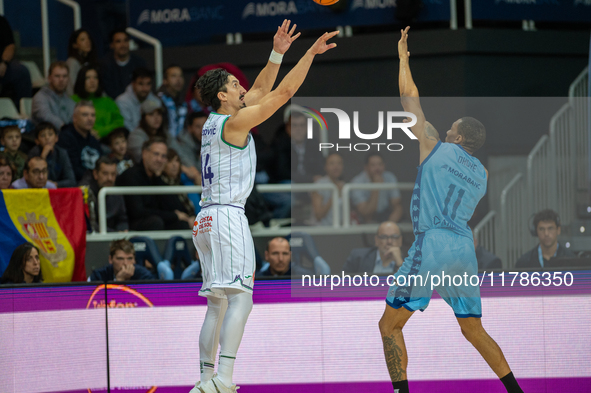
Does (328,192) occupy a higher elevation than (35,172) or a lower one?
lower

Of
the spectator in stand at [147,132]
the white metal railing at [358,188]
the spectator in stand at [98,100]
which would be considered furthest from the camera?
the spectator in stand at [98,100]

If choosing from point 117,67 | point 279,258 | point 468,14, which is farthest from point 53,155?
point 468,14

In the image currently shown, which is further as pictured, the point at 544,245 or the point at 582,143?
the point at 582,143

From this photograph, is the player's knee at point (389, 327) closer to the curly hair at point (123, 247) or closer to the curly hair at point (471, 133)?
the curly hair at point (471, 133)

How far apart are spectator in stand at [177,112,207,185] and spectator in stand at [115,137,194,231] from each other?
86cm

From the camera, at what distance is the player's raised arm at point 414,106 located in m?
5.88

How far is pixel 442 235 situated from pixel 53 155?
5.20m

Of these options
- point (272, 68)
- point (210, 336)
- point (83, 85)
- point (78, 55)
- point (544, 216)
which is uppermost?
point (78, 55)

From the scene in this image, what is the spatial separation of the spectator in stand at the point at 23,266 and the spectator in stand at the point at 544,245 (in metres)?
4.32

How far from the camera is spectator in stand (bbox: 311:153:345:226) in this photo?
631 centimetres

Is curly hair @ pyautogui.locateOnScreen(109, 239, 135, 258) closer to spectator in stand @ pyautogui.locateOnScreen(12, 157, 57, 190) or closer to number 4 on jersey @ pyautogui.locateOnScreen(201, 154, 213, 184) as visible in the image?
spectator in stand @ pyautogui.locateOnScreen(12, 157, 57, 190)

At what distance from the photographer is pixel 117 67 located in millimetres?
11289

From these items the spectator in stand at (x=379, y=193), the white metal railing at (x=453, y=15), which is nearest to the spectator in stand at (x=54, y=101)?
the white metal railing at (x=453, y=15)

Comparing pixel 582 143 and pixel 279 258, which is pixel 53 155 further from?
pixel 582 143
